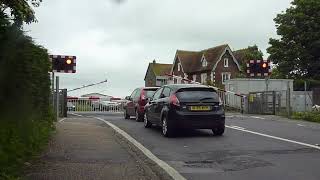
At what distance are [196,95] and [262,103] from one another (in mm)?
→ 17098

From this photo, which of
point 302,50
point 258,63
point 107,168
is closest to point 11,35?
point 107,168

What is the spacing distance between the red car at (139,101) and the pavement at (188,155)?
5538mm

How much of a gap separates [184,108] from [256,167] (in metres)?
5.74

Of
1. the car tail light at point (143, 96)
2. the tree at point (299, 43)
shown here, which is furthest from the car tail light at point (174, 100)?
the tree at point (299, 43)

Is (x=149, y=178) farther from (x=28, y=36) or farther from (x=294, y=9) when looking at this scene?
(x=294, y=9)

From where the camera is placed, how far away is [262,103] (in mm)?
33219

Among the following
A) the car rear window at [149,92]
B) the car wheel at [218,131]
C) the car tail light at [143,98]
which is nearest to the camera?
the car wheel at [218,131]

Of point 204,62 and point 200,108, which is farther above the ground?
point 204,62

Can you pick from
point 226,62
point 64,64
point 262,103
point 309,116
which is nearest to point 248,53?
point 226,62

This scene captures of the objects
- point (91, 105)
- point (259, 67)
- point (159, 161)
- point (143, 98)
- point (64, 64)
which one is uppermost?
point (259, 67)

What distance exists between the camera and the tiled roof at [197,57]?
83.3 metres

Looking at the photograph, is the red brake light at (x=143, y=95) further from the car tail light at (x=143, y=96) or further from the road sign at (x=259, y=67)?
the road sign at (x=259, y=67)

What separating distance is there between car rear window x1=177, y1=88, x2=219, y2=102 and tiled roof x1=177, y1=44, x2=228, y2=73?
65519mm

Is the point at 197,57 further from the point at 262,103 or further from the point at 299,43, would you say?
the point at 262,103
